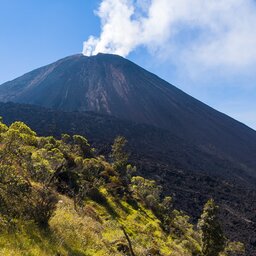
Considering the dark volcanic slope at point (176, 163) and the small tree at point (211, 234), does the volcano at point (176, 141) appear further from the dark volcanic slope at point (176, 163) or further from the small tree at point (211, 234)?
the small tree at point (211, 234)

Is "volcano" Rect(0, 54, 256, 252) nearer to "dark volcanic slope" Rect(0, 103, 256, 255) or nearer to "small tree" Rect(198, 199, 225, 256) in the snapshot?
"dark volcanic slope" Rect(0, 103, 256, 255)

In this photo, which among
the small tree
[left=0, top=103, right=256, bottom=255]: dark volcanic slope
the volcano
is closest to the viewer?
the small tree

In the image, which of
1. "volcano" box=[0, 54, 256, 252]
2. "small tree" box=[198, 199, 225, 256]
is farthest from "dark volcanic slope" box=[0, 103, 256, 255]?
"small tree" box=[198, 199, 225, 256]

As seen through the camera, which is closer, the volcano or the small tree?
the small tree

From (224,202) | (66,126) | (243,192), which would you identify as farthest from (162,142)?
(224,202)

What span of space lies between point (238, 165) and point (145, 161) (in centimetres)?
5782

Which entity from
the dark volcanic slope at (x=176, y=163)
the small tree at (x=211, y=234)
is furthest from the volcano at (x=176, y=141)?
the small tree at (x=211, y=234)

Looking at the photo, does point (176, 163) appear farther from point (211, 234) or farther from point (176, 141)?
point (211, 234)

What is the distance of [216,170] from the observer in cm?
11569

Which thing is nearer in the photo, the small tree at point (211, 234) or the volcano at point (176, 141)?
the small tree at point (211, 234)

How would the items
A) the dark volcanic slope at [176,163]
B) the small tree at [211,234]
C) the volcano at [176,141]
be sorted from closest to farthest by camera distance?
the small tree at [211,234]
the dark volcanic slope at [176,163]
the volcano at [176,141]

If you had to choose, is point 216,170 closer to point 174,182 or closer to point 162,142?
point 162,142

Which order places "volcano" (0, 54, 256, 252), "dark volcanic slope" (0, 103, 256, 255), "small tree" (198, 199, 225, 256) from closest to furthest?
1. "small tree" (198, 199, 225, 256)
2. "dark volcanic slope" (0, 103, 256, 255)
3. "volcano" (0, 54, 256, 252)

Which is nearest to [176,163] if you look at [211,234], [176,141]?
[176,141]
